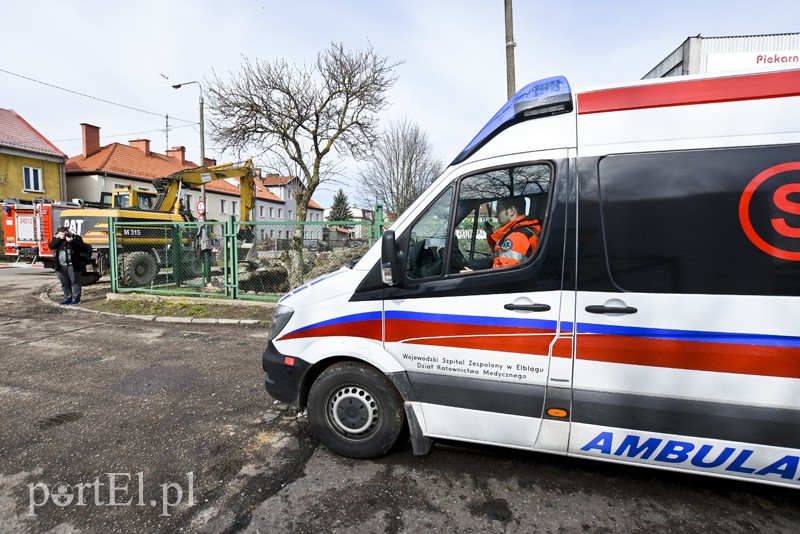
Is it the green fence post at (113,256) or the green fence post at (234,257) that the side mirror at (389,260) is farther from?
the green fence post at (113,256)

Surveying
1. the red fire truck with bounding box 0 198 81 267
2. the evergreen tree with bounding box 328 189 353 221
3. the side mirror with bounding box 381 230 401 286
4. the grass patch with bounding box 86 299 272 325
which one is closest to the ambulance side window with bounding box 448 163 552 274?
the side mirror with bounding box 381 230 401 286

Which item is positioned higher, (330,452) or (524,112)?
(524,112)

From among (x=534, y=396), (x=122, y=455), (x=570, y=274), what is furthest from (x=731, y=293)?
(x=122, y=455)

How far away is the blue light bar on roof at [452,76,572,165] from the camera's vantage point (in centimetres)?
258

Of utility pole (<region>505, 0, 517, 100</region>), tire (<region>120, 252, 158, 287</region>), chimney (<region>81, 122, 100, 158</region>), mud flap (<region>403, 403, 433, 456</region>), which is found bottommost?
mud flap (<region>403, 403, 433, 456</region>)

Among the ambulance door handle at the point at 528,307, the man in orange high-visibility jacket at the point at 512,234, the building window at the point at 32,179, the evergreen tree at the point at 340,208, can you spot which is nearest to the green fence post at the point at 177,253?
the man in orange high-visibility jacket at the point at 512,234

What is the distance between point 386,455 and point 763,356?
244cm

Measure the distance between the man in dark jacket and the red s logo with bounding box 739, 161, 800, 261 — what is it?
37.3ft

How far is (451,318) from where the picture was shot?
8.84ft

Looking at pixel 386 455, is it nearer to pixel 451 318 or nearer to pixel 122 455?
pixel 451 318

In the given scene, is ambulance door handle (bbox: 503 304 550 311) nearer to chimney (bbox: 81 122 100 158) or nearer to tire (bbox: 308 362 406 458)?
tire (bbox: 308 362 406 458)

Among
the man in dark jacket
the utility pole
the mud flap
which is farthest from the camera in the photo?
the man in dark jacket

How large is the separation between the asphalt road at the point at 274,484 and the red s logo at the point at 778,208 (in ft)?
5.30

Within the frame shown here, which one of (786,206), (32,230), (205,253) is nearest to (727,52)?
(786,206)
